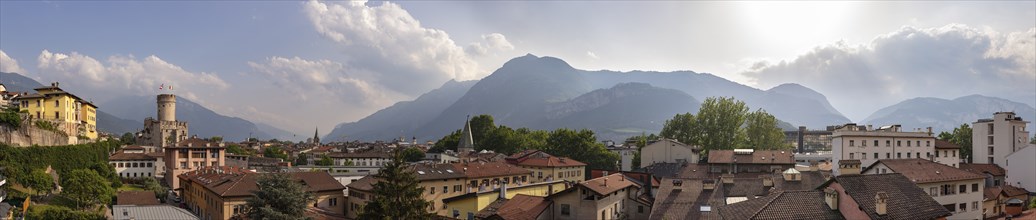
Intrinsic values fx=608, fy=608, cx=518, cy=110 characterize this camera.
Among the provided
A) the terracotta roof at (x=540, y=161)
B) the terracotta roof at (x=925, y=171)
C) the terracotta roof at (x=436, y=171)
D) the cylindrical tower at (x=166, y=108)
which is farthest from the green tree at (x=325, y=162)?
the terracotta roof at (x=925, y=171)

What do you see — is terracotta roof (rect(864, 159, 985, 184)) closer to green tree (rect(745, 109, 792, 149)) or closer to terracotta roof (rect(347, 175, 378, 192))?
terracotta roof (rect(347, 175, 378, 192))

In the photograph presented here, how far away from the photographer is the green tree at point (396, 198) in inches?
1241

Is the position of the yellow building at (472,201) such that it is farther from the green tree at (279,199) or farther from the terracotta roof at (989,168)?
the terracotta roof at (989,168)

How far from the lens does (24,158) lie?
188 feet

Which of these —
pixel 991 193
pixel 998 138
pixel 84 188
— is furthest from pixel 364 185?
pixel 998 138

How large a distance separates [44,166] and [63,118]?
15.0m

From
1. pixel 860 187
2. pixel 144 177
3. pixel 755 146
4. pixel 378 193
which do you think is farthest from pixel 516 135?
pixel 860 187

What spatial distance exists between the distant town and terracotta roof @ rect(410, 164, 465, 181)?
6.0 inches

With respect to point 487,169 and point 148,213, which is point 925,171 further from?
point 148,213

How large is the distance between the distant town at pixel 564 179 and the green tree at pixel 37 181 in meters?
0.14

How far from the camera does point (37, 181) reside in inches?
2044

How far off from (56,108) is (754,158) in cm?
7786

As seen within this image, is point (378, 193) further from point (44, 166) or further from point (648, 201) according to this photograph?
point (44, 166)

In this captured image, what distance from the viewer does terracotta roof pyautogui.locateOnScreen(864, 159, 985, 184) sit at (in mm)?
38237
